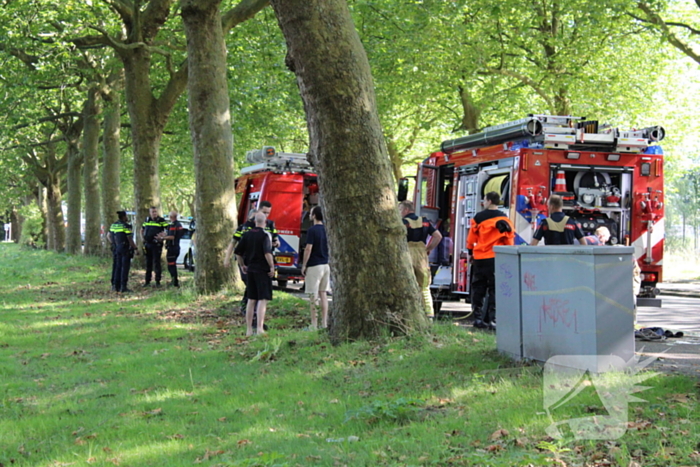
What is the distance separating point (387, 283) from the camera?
27.3ft

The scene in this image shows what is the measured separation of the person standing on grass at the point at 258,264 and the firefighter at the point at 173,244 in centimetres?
757

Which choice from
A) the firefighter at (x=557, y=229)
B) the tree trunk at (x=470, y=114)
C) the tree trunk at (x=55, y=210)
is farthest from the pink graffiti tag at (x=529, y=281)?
the tree trunk at (x=55, y=210)

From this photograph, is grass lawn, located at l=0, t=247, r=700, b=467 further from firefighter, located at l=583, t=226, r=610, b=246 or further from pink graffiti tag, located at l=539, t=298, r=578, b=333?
firefighter, located at l=583, t=226, r=610, b=246

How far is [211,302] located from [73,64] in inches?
487

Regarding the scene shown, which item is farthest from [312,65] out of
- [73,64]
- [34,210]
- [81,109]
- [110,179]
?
[34,210]

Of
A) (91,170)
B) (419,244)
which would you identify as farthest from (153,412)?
(91,170)

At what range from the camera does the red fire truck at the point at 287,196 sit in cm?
1767

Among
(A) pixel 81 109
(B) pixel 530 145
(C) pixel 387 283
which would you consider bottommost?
(C) pixel 387 283

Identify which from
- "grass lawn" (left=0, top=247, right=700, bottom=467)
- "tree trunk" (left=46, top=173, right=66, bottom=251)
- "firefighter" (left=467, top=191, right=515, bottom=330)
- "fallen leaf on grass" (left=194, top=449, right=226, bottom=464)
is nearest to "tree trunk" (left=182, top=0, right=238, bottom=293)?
"grass lawn" (left=0, top=247, right=700, bottom=467)

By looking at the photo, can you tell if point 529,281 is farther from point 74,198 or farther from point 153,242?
point 74,198

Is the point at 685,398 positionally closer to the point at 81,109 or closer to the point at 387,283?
the point at 387,283

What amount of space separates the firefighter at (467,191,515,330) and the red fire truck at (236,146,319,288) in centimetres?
723

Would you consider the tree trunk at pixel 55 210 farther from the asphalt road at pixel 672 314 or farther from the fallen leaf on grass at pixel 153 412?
the fallen leaf on grass at pixel 153 412

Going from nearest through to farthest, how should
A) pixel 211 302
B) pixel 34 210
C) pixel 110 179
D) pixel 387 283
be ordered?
1. pixel 387 283
2. pixel 211 302
3. pixel 110 179
4. pixel 34 210
